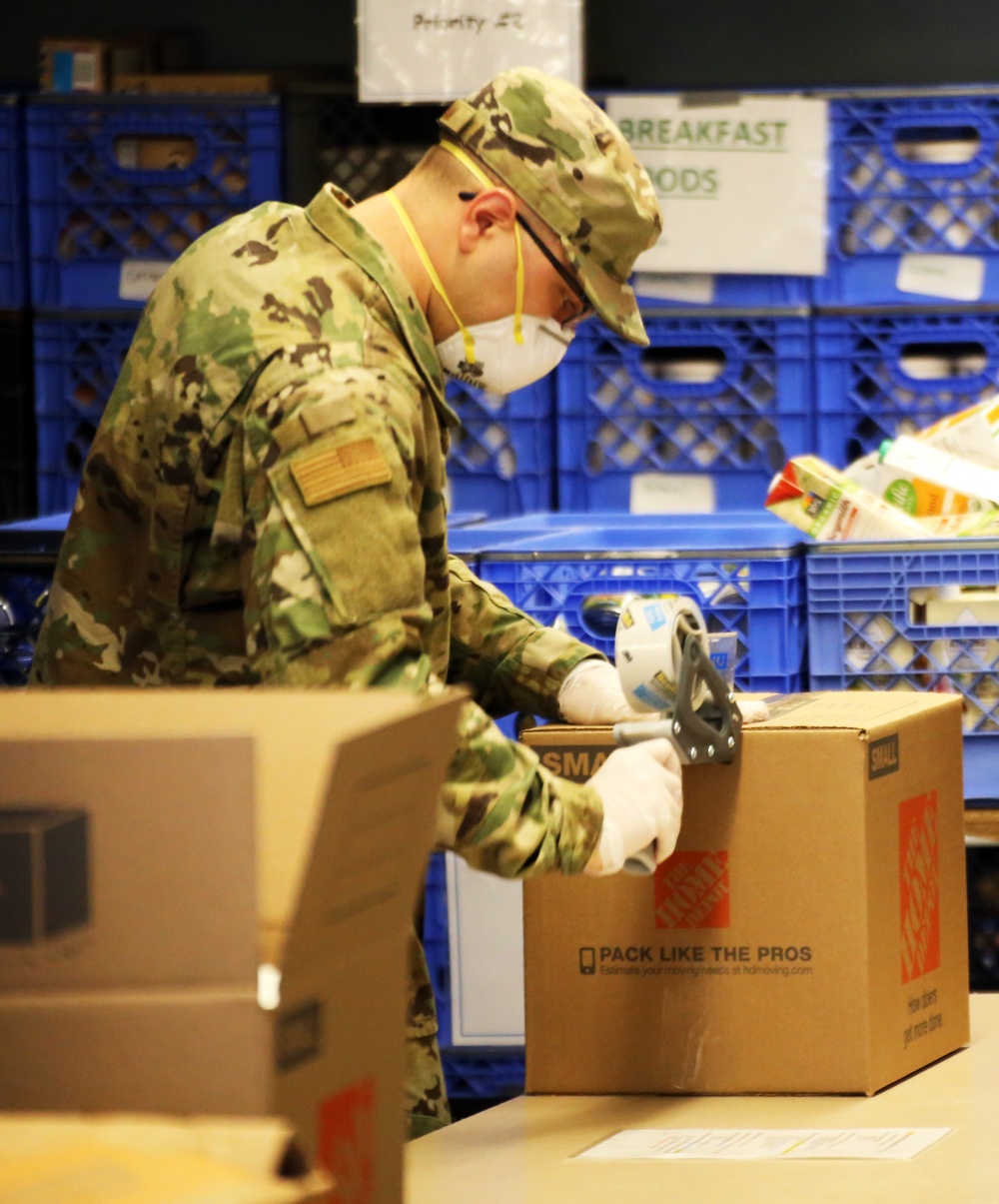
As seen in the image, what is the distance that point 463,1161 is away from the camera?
161 cm

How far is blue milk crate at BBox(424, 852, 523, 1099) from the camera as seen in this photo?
2.62 metres

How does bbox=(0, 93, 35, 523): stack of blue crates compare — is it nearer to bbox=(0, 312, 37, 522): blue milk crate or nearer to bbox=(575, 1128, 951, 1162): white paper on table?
bbox=(0, 312, 37, 522): blue milk crate

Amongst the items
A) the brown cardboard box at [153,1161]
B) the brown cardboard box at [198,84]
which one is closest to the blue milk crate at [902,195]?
the brown cardboard box at [198,84]

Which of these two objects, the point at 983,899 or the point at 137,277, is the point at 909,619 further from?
the point at 137,277

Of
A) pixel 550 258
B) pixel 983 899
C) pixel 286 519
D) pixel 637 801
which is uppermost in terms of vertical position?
pixel 550 258

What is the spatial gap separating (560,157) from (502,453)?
1613 mm

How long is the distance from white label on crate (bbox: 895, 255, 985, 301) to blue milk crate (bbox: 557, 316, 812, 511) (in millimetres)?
215

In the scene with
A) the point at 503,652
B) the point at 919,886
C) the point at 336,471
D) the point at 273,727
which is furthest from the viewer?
the point at 503,652

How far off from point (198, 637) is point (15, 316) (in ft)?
6.60

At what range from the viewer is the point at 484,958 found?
2598 millimetres

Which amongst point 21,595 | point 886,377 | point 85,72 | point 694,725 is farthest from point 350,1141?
point 85,72

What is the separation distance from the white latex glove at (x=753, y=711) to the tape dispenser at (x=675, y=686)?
56mm

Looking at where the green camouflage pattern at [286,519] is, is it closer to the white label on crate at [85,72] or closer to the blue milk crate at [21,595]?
the blue milk crate at [21,595]

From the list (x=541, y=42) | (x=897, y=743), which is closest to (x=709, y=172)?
(x=541, y=42)
